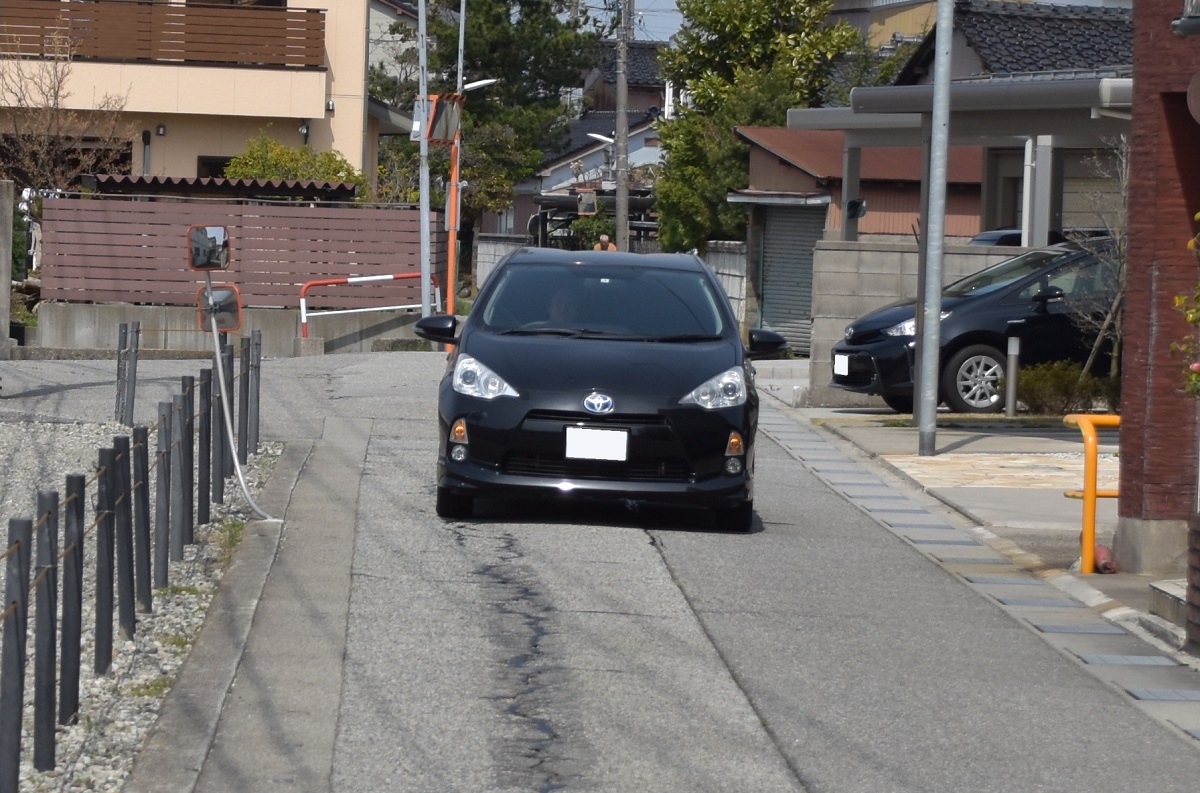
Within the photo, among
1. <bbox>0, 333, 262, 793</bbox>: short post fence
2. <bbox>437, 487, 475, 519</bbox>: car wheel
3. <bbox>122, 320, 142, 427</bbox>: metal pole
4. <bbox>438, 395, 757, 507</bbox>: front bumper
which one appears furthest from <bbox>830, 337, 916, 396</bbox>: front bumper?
<bbox>0, 333, 262, 793</bbox>: short post fence

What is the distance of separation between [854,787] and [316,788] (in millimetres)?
1612

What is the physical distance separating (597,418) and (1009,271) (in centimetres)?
828

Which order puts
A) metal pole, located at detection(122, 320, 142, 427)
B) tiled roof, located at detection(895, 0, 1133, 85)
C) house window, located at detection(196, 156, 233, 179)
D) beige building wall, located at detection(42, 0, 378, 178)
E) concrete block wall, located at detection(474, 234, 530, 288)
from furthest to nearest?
concrete block wall, located at detection(474, 234, 530, 288)
house window, located at detection(196, 156, 233, 179)
beige building wall, located at detection(42, 0, 378, 178)
tiled roof, located at detection(895, 0, 1133, 85)
metal pole, located at detection(122, 320, 142, 427)

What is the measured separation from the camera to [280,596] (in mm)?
6969

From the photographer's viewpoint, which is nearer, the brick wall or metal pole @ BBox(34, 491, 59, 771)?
metal pole @ BBox(34, 491, 59, 771)

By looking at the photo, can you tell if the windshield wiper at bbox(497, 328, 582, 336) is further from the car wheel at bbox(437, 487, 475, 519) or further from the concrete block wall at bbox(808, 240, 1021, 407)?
the concrete block wall at bbox(808, 240, 1021, 407)

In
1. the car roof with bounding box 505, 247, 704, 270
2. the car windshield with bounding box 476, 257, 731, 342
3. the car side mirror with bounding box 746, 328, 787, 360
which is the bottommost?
the car side mirror with bounding box 746, 328, 787, 360

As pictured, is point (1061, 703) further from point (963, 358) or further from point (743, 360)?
point (963, 358)

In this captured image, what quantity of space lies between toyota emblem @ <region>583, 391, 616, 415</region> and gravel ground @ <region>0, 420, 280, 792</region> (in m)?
1.93

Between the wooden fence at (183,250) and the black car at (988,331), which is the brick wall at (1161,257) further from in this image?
the wooden fence at (183,250)

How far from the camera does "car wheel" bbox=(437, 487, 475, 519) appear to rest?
8.89 m

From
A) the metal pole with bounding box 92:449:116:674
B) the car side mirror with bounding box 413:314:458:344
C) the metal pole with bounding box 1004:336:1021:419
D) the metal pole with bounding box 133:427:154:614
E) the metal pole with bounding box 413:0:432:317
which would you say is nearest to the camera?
the metal pole with bounding box 92:449:116:674

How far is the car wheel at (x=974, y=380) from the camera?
15.2 meters

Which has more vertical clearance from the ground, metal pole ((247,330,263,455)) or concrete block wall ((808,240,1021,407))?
concrete block wall ((808,240,1021,407))
